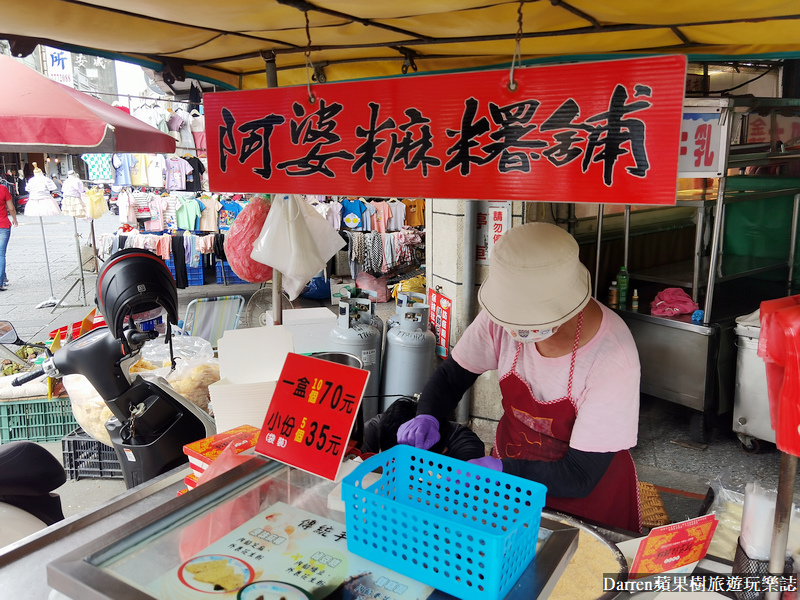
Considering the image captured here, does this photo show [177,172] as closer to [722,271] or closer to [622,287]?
[622,287]

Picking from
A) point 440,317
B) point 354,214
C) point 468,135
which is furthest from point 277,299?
point 354,214

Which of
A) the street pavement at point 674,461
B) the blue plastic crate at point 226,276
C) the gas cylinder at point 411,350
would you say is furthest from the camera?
the blue plastic crate at point 226,276

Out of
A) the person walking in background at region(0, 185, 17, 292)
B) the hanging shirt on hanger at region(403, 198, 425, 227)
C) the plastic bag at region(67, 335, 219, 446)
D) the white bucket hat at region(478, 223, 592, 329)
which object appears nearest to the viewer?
the white bucket hat at region(478, 223, 592, 329)

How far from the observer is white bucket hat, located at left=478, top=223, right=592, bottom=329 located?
212 cm

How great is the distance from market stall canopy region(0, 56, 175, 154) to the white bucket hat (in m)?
2.24

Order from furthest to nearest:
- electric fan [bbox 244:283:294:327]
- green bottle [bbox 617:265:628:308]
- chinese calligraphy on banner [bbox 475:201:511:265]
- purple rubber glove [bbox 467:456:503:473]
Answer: electric fan [bbox 244:283:294:327] < green bottle [bbox 617:265:628:308] < chinese calligraphy on banner [bbox 475:201:511:265] < purple rubber glove [bbox 467:456:503:473]

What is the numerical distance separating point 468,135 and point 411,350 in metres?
3.27

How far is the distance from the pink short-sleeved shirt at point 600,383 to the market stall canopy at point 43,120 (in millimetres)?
2406

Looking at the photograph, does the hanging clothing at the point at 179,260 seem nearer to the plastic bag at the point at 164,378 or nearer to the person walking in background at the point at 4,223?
the person walking in background at the point at 4,223

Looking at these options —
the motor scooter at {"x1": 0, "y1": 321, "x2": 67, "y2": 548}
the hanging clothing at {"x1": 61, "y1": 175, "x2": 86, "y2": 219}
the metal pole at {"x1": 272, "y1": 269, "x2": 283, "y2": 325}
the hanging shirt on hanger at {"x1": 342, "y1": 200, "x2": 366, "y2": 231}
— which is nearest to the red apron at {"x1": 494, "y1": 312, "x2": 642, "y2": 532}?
the metal pole at {"x1": 272, "y1": 269, "x2": 283, "y2": 325}

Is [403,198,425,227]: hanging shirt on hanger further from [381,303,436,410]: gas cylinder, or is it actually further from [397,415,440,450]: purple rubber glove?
[397,415,440,450]: purple rubber glove

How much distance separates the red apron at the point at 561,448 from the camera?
2.27 meters

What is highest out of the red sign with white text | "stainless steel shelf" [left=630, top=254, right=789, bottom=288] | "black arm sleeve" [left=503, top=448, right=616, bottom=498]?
the red sign with white text

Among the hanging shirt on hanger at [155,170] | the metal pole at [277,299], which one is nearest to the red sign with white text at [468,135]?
the metal pole at [277,299]
